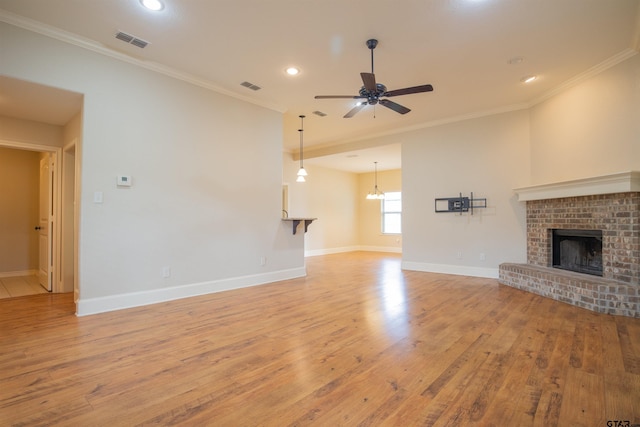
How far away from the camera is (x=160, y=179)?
13.0 ft

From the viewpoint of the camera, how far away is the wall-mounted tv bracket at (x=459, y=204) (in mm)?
5703

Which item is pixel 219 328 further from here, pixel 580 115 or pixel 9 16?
pixel 580 115

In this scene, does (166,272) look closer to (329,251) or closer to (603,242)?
(603,242)

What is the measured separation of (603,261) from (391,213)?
664 centimetres

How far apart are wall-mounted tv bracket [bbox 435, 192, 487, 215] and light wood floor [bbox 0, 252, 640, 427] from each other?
7.34 feet

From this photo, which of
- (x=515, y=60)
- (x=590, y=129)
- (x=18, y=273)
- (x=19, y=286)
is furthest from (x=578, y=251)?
(x=18, y=273)

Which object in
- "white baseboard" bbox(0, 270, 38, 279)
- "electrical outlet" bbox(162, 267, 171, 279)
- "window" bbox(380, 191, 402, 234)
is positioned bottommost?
"white baseboard" bbox(0, 270, 38, 279)

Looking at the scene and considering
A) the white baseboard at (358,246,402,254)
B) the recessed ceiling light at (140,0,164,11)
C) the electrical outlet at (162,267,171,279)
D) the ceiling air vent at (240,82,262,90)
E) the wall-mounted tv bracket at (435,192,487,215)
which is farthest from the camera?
the white baseboard at (358,246,402,254)

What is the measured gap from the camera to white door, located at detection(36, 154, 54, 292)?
4586 mm

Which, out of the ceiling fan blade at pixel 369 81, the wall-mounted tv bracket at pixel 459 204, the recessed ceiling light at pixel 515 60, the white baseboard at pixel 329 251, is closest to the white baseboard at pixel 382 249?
the white baseboard at pixel 329 251

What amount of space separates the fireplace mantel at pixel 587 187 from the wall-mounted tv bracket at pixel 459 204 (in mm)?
752

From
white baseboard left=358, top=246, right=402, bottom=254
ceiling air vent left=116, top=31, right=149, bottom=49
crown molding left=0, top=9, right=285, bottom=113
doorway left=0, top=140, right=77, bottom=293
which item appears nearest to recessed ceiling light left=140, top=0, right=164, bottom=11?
ceiling air vent left=116, top=31, right=149, bottom=49

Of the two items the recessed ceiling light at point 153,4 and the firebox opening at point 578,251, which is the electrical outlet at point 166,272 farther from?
the firebox opening at point 578,251

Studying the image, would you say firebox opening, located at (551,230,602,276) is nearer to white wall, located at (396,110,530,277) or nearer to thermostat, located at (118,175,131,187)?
white wall, located at (396,110,530,277)
